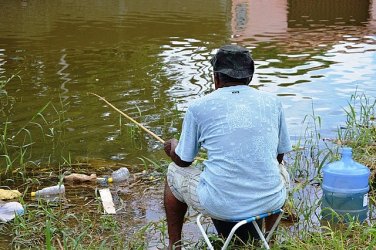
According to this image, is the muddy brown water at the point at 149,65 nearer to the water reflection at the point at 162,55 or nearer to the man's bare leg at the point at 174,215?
the water reflection at the point at 162,55

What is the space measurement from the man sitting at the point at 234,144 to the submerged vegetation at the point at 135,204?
326mm

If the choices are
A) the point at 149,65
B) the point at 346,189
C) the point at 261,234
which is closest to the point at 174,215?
the point at 261,234

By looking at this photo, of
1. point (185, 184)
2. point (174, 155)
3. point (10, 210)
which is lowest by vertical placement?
point (10, 210)

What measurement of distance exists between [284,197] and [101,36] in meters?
12.3

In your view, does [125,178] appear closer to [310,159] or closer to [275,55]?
[310,159]

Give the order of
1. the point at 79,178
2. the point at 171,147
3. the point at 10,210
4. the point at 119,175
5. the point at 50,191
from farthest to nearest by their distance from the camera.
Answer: the point at 119,175 → the point at 79,178 → the point at 50,191 → the point at 10,210 → the point at 171,147

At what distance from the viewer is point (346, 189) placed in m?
4.14

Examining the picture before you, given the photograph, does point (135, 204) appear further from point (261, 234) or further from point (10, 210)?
point (261, 234)

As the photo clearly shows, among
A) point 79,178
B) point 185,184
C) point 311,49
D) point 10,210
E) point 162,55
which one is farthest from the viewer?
point 311,49

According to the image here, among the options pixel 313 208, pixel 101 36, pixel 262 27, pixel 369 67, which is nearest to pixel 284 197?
pixel 313 208

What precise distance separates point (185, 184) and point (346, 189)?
3.89 feet

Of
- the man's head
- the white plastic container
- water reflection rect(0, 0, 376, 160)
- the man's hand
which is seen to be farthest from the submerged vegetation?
the man's head

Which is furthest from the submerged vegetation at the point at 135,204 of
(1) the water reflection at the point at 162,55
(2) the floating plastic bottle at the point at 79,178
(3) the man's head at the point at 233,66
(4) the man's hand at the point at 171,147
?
(3) the man's head at the point at 233,66

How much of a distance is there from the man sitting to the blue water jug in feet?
2.58
